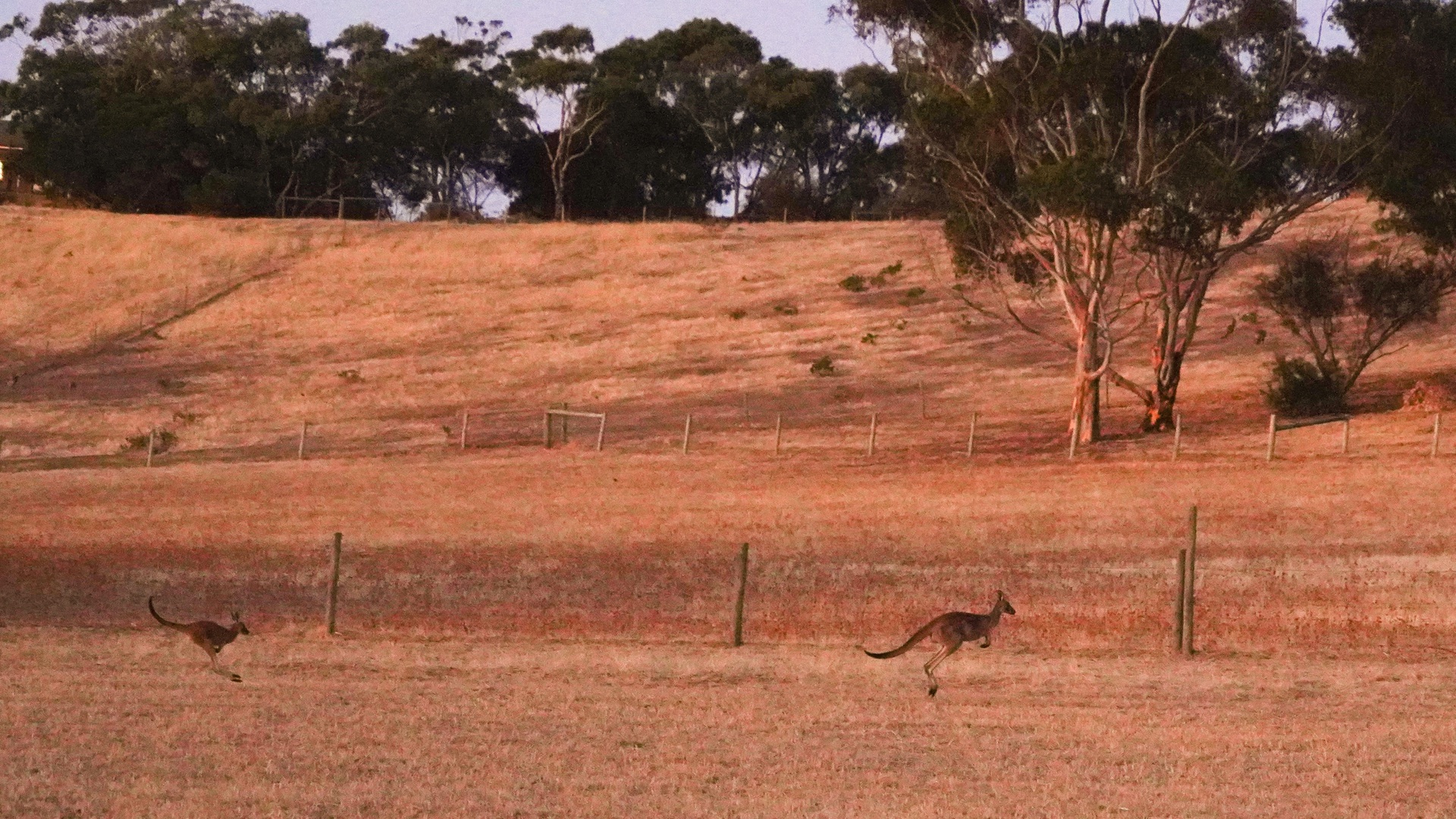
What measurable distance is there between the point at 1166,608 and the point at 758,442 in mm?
24949

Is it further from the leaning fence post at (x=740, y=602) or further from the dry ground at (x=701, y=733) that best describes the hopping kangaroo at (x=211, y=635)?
the leaning fence post at (x=740, y=602)

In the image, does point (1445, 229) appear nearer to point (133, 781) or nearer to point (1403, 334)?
point (1403, 334)

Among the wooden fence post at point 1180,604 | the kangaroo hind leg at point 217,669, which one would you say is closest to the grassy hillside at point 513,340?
the wooden fence post at point 1180,604

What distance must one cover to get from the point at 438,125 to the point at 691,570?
224ft

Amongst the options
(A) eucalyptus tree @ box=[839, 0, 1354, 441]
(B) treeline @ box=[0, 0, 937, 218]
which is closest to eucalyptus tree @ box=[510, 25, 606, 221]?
(B) treeline @ box=[0, 0, 937, 218]

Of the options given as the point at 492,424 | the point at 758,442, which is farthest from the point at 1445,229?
the point at 492,424

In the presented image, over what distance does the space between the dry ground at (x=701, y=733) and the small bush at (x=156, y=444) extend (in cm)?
3045

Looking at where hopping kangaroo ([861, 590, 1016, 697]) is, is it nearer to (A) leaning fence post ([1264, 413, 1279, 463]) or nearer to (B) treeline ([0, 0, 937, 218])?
(A) leaning fence post ([1264, 413, 1279, 463])

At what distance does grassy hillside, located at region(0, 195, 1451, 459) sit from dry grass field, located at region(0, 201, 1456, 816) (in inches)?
12.4

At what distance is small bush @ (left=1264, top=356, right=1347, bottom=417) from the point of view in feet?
→ 148

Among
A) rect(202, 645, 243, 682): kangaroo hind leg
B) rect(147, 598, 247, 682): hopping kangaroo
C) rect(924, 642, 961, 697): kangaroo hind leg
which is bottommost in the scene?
rect(202, 645, 243, 682): kangaroo hind leg

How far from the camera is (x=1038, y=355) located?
57000 mm

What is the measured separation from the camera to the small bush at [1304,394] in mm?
45250

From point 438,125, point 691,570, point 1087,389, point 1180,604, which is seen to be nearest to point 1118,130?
point 1087,389
